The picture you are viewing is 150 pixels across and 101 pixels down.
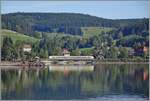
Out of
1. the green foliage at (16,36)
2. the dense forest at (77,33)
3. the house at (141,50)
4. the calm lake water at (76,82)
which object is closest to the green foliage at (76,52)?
the dense forest at (77,33)

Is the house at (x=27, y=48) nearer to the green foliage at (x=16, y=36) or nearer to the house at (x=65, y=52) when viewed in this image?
the green foliage at (x=16, y=36)

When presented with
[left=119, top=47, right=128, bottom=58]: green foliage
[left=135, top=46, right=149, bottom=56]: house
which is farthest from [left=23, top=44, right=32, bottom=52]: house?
[left=135, top=46, right=149, bottom=56]: house

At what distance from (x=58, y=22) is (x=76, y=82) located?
70 cm

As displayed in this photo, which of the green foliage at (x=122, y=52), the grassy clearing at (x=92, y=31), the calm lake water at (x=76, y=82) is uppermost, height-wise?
the grassy clearing at (x=92, y=31)

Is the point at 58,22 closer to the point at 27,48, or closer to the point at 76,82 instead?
the point at 27,48

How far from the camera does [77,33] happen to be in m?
6.91

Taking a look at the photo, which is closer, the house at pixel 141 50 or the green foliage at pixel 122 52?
the house at pixel 141 50

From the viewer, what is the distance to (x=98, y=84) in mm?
6949

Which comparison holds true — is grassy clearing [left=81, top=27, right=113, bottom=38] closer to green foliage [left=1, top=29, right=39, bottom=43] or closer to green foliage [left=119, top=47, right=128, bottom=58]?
green foliage [left=119, top=47, right=128, bottom=58]

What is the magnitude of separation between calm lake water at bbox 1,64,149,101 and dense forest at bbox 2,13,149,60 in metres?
0.17

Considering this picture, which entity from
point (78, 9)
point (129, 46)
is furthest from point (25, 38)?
point (129, 46)

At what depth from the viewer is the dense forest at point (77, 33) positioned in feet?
22.4

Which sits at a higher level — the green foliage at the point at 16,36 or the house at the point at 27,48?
the green foliage at the point at 16,36

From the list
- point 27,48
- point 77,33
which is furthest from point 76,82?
point 27,48
